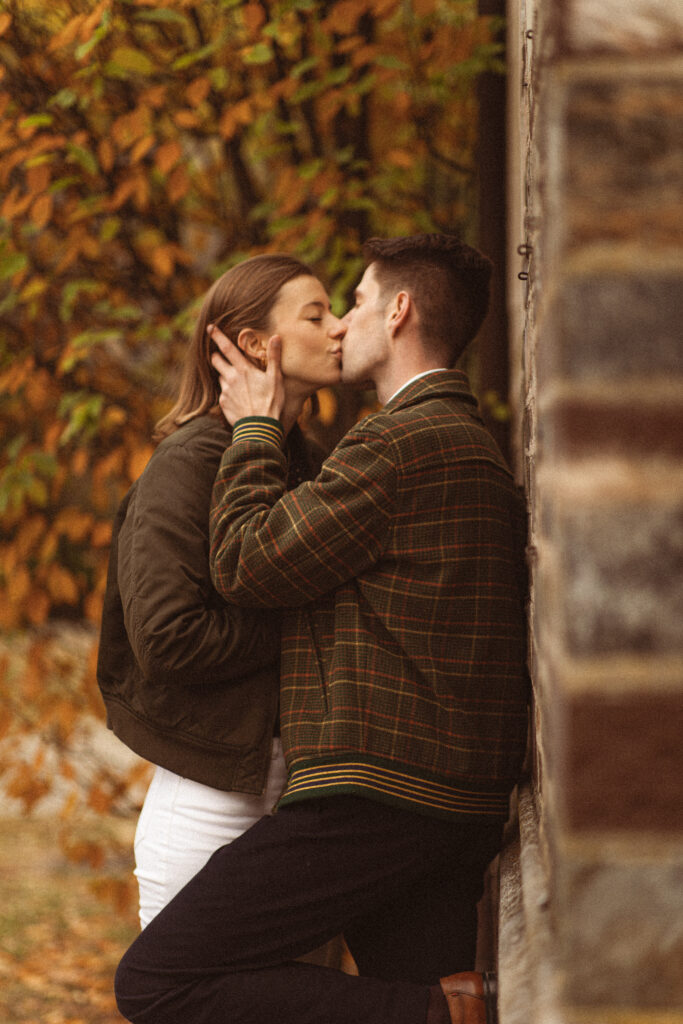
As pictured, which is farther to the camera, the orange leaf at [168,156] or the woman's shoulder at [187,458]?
the orange leaf at [168,156]

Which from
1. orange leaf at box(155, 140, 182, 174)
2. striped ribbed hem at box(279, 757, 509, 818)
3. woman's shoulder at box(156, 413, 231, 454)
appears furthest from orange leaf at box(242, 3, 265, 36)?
striped ribbed hem at box(279, 757, 509, 818)

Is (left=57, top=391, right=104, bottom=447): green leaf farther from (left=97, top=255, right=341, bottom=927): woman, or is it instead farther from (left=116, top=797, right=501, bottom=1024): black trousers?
(left=116, top=797, right=501, bottom=1024): black trousers

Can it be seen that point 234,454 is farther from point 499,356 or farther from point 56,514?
point 56,514

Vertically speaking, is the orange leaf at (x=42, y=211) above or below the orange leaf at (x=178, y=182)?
below

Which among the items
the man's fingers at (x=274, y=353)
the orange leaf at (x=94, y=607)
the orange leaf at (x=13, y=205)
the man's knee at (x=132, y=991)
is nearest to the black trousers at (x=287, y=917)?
the man's knee at (x=132, y=991)

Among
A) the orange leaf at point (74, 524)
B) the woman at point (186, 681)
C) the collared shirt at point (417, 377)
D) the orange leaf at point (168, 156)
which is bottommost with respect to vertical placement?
the woman at point (186, 681)

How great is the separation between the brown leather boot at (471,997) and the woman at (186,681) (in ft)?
1.85

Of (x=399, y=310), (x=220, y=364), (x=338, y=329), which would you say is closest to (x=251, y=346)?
(x=220, y=364)

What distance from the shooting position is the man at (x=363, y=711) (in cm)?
205

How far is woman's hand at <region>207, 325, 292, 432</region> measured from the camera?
2480 millimetres

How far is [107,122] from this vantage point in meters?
4.20

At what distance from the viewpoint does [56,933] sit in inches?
205

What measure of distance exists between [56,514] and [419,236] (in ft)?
7.41

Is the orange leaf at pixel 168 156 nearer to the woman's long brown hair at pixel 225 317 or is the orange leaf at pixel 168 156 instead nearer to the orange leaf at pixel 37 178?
the orange leaf at pixel 37 178
